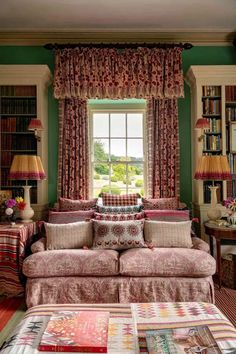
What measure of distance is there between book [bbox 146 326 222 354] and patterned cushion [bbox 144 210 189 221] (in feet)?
6.49

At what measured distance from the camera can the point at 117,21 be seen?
410 centimetres

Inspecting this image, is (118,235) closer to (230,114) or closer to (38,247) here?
(38,247)

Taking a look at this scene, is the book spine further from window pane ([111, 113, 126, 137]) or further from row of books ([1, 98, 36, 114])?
window pane ([111, 113, 126, 137])

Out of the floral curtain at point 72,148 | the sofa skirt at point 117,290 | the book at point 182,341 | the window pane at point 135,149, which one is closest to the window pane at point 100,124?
the floral curtain at point 72,148

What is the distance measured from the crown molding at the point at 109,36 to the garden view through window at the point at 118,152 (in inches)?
38.5

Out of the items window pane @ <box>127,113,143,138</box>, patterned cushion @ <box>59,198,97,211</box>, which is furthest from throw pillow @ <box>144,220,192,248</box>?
window pane @ <box>127,113,143,138</box>

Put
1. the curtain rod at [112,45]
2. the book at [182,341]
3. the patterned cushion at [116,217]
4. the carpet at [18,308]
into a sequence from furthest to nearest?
the curtain rod at [112,45], the patterned cushion at [116,217], the carpet at [18,308], the book at [182,341]

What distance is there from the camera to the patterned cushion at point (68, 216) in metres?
3.61

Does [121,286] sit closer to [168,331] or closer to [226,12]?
[168,331]

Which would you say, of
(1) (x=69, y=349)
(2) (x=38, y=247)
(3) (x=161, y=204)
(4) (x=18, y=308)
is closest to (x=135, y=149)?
(3) (x=161, y=204)

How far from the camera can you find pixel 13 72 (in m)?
4.08

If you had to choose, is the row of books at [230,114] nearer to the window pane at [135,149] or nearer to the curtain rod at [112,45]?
the curtain rod at [112,45]

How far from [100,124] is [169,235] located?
198 centimetres

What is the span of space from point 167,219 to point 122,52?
2.29 meters
